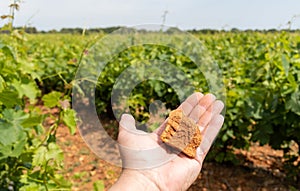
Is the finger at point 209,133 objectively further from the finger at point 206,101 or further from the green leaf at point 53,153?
the green leaf at point 53,153

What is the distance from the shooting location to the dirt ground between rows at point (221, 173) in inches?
152

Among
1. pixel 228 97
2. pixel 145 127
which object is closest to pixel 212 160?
pixel 228 97

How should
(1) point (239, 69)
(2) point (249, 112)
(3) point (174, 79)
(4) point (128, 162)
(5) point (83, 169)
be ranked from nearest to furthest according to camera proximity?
(4) point (128, 162) < (2) point (249, 112) < (3) point (174, 79) < (5) point (83, 169) < (1) point (239, 69)

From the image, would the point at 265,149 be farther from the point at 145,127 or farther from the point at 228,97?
the point at 145,127

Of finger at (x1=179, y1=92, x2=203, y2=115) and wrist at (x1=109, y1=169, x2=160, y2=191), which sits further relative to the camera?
finger at (x1=179, y1=92, x2=203, y2=115)

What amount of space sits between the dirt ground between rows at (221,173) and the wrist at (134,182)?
2314 mm

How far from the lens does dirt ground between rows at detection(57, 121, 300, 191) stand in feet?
12.7

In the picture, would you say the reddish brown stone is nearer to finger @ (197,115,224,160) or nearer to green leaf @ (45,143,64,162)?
finger @ (197,115,224,160)

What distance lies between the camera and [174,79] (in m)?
3.95

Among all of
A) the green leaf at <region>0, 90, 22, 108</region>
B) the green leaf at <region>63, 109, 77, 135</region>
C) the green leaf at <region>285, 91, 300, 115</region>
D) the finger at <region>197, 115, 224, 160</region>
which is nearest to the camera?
the green leaf at <region>0, 90, 22, 108</region>

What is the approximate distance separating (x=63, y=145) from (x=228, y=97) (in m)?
2.57

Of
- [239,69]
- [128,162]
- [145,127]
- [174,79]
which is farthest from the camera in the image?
[239,69]

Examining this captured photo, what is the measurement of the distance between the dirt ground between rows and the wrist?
7.59 feet

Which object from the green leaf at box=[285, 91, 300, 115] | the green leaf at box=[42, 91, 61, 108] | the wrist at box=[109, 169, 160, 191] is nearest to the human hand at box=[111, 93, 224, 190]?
the wrist at box=[109, 169, 160, 191]
